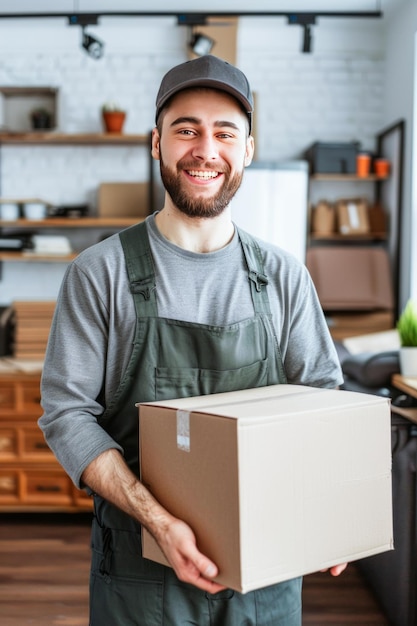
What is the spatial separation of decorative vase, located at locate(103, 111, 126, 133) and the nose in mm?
3614

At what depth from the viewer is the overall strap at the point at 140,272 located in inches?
53.3

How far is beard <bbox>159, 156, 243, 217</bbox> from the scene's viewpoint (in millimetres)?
1370

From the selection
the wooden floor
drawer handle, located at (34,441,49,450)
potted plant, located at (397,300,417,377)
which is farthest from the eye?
drawer handle, located at (34,441,49,450)

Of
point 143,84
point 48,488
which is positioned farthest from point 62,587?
point 143,84

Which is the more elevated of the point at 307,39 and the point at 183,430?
the point at 307,39

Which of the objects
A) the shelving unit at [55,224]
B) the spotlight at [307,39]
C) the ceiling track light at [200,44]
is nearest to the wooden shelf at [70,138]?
the shelving unit at [55,224]

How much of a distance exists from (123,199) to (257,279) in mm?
3690

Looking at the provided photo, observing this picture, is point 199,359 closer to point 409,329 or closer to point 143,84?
point 409,329

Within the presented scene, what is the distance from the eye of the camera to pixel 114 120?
4.79m

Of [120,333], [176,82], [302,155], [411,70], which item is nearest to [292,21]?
[411,70]

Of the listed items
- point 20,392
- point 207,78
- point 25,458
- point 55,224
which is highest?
point 207,78

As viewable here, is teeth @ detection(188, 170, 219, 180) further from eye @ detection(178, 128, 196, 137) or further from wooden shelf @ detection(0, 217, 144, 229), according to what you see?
wooden shelf @ detection(0, 217, 144, 229)

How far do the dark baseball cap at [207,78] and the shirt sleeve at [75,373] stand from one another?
40 cm

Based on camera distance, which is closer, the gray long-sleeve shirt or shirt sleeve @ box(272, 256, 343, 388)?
the gray long-sleeve shirt
